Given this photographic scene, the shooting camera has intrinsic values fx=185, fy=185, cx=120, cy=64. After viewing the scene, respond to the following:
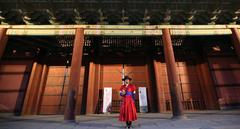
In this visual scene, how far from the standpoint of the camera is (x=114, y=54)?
397 inches

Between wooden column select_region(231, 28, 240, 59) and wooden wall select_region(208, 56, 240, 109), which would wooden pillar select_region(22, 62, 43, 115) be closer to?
wooden wall select_region(208, 56, 240, 109)

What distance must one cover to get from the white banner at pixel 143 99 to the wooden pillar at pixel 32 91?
500cm

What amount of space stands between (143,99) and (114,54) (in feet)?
9.52

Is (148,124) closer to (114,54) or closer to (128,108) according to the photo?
(128,108)

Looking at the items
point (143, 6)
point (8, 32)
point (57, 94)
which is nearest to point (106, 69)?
point (57, 94)

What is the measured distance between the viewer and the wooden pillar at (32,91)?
27.5ft

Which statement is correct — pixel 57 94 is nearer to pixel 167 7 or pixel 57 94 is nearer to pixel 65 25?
pixel 65 25

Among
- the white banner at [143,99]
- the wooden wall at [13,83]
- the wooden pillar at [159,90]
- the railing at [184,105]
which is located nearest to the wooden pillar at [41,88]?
the wooden wall at [13,83]

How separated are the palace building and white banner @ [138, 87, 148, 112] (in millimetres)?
250

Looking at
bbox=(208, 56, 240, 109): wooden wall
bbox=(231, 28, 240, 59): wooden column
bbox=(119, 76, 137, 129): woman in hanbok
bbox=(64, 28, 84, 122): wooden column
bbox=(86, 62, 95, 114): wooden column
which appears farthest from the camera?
bbox=(208, 56, 240, 109): wooden wall

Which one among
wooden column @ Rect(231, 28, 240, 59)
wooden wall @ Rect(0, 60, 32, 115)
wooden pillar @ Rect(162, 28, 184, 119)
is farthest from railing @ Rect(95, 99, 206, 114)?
wooden wall @ Rect(0, 60, 32, 115)

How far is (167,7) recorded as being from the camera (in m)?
7.27

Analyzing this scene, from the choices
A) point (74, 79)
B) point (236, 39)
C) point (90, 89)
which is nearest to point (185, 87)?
point (236, 39)

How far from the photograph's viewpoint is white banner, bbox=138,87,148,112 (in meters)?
Result: 8.73
